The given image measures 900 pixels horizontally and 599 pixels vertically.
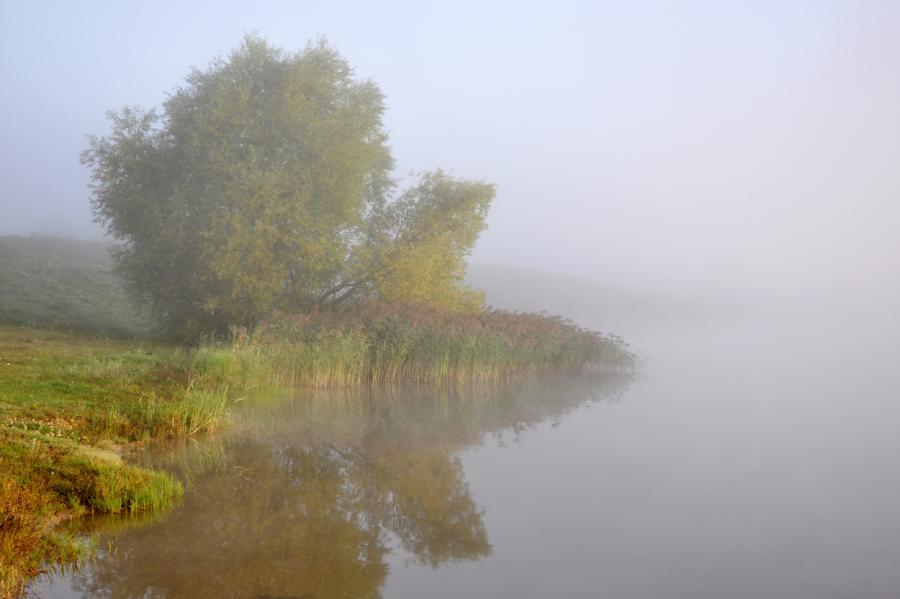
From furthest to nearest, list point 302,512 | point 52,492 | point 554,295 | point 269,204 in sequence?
point 554,295 → point 269,204 → point 302,512 → point 52,492

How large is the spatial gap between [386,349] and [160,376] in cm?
661

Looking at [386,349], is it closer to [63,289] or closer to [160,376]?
[160,376]

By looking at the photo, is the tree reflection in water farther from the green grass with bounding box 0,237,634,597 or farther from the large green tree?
the large green tree

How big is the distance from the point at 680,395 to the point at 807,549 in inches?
514

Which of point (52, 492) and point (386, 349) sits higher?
point (386, 349)

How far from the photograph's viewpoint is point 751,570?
23.2 ft

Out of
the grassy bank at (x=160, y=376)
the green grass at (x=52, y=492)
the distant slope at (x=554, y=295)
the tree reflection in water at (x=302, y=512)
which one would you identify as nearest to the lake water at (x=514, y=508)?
the tree reflection in water at (x=302, y=512)

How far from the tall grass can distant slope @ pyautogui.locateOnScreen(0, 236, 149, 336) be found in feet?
35.3

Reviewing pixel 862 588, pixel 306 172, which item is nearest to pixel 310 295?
pixel 306 172

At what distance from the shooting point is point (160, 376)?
49.0 feet

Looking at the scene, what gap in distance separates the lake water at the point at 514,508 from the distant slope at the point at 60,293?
52.1 ft

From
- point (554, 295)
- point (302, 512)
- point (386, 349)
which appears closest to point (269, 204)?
point (386, 349)

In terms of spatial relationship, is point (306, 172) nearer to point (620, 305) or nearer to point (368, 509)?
point (368, 509)

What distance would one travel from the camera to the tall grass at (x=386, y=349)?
17609 millimetres
